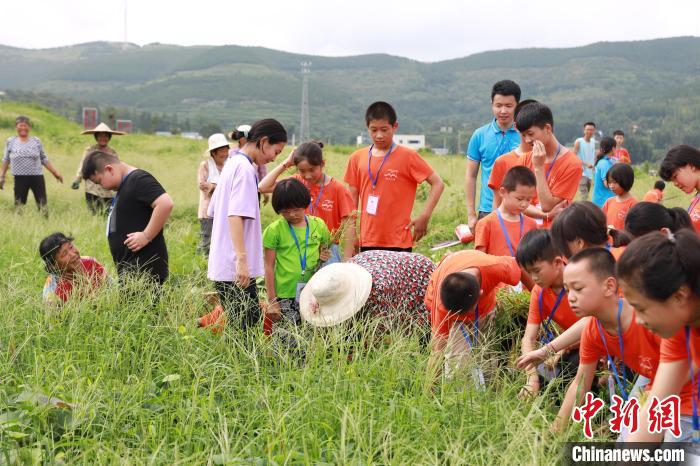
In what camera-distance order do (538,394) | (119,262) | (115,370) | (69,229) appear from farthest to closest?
(69,229) < (119,262) < (115,370) < (538,394)

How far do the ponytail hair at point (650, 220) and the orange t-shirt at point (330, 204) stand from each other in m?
2.17

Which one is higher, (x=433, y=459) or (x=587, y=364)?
(x=587, y=364)

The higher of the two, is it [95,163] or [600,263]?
[95,163]

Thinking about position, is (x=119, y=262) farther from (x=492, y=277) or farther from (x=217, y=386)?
(x=492, y=277)

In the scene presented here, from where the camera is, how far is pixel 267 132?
4.36m

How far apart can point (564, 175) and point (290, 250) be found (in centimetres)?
187

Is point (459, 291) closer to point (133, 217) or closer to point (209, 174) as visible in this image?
point (133, 217)

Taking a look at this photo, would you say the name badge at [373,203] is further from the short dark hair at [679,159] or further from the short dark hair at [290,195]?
the short dark hair at [679,159]

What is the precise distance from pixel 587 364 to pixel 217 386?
1.71m

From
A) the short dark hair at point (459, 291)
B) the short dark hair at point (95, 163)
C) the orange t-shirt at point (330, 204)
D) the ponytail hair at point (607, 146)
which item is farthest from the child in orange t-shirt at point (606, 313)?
the ponytail hair at point (607, 146)

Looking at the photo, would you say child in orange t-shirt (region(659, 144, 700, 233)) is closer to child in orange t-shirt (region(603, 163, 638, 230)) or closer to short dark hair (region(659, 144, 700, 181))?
short dark hair (region(659, 144, 700, 181))

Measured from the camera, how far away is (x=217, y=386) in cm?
350

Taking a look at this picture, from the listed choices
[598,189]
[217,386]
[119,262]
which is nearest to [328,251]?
[119,262]

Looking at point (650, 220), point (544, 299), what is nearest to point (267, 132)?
point (544, 299)
